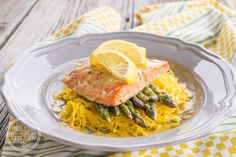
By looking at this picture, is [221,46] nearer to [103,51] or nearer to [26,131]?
[103,51]

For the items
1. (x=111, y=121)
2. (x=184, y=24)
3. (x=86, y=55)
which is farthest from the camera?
(x=184, y=24)

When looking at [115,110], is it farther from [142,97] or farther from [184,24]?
[184,24]

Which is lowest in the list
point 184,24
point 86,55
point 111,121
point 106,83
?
point 184,24

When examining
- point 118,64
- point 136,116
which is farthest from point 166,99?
point 118,64

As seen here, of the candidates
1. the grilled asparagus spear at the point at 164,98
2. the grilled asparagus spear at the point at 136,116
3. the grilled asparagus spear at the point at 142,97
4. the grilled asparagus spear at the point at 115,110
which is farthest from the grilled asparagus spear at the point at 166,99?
the grilled asparagus spear at the point at 115,110

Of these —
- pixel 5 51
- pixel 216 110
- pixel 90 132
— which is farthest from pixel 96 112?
pixel 5 51

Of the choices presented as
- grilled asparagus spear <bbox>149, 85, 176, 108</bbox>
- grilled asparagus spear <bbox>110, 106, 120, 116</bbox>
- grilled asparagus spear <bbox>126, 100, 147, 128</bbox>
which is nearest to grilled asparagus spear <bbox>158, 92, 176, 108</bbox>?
grilled asparagus spear <bbox>149, 85, 176, 108</bbox>

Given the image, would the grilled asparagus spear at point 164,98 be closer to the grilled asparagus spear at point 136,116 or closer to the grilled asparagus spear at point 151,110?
the grilled asparagus spear at point 151,110

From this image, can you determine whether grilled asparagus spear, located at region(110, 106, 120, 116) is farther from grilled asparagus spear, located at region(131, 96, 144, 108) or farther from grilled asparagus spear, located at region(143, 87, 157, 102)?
grilled asparagus spear, located at region(143, 87, 157, 102)
